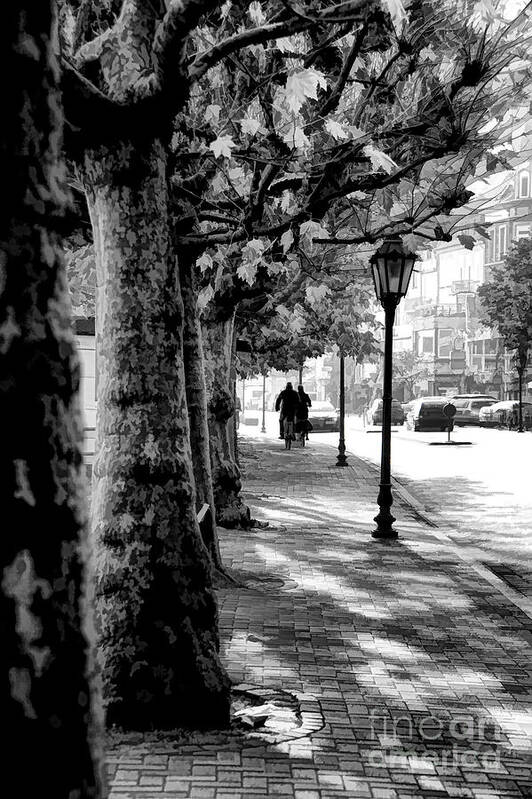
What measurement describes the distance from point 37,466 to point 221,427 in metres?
12.5

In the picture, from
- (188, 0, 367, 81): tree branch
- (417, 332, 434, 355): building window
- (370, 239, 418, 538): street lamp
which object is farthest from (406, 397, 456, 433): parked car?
(417, 332, 434, 355): building window

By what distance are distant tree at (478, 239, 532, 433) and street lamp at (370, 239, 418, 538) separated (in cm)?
3651

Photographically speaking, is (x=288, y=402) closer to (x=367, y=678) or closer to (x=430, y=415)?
(x=430, y=415)

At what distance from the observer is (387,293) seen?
46.2 ft

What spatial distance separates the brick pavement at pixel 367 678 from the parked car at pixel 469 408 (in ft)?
151

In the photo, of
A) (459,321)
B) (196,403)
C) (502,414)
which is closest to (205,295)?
(196,403)

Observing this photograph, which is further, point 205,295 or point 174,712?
point 205,295

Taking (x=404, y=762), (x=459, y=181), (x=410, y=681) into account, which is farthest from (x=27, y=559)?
(x=459, y=181)

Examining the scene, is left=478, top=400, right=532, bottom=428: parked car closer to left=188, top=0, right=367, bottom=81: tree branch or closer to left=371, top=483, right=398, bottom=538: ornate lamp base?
left=371, top=483, right=398, bottom=538: ornate lamp base

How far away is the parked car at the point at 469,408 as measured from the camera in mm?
58281

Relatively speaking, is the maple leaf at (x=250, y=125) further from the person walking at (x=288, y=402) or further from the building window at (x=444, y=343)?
the building window at (x=444, y=343)

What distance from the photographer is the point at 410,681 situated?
6.58 m

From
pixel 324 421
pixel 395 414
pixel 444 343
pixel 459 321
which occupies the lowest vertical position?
pixel 324 421

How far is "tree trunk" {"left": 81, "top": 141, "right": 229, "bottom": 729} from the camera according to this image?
545cm
